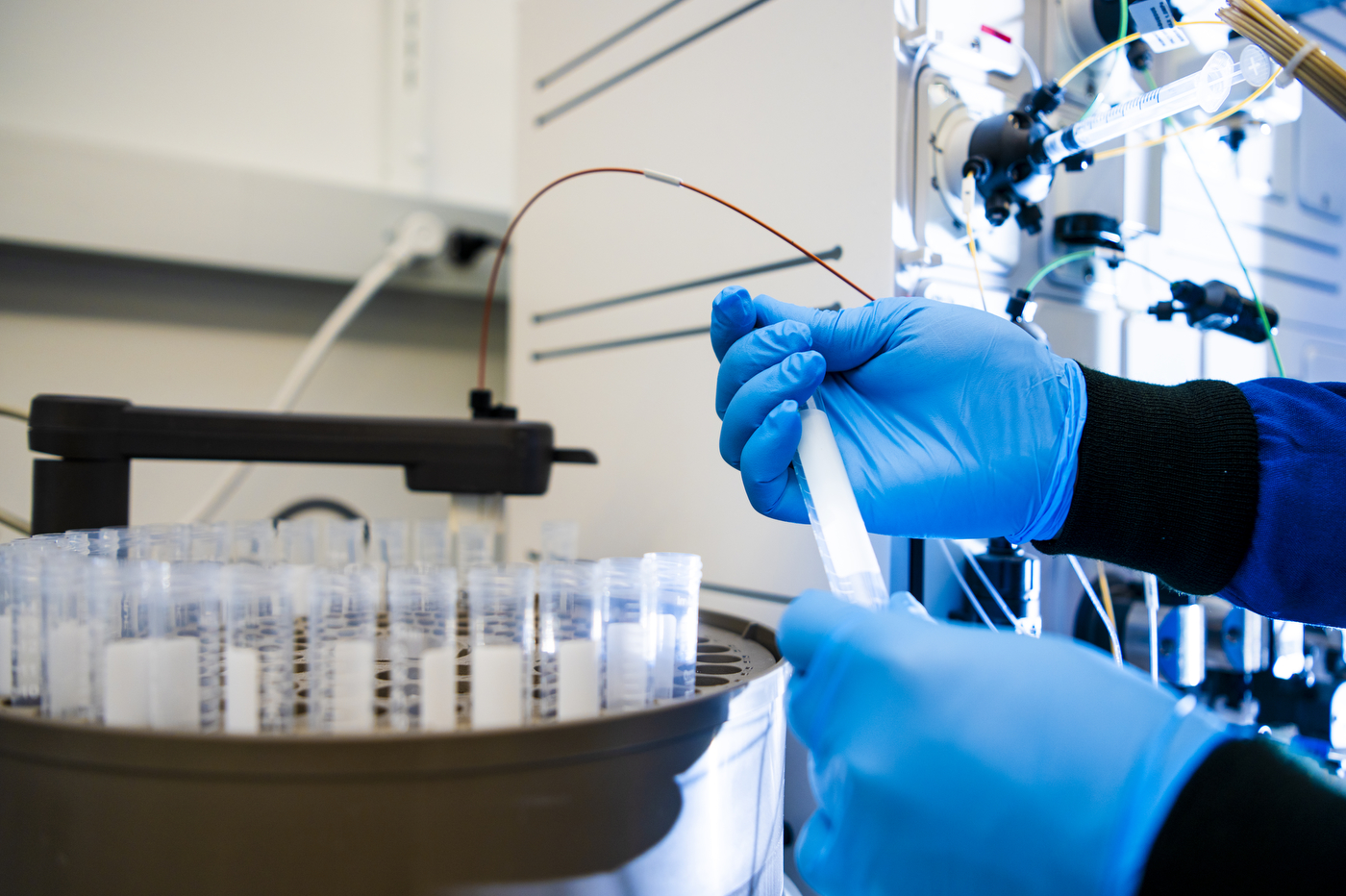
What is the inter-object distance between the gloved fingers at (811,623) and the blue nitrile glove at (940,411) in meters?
0.17

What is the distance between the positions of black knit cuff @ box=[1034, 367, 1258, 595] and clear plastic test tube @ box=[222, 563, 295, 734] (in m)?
0.66

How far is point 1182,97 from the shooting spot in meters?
0.66

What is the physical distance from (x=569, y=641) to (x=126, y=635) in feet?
1.07

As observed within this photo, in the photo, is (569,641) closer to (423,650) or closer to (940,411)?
(423,650)

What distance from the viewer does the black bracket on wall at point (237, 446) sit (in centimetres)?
84

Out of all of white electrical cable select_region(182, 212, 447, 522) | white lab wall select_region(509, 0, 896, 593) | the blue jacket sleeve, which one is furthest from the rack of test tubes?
white electrical cable select_region(182, 212, 447, 522)

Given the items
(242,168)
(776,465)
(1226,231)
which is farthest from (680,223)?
(242,168)

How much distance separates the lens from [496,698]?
1.49 feet

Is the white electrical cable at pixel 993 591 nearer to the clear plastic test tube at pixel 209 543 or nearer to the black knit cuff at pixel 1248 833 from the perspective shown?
the black knit cuff at pixel 1248 833

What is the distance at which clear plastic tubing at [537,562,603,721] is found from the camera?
47 cm

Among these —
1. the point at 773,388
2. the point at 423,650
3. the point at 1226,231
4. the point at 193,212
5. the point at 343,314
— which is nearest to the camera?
the point at 423,650

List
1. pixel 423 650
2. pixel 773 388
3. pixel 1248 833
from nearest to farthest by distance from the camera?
pixel 1248 833
pixel 423 650
pixel 773 388

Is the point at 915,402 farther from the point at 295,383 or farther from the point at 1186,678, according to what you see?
the point at 295,383

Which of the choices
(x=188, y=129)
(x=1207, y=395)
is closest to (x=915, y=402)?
(x=1207, y=395)
